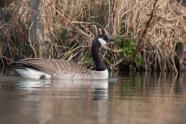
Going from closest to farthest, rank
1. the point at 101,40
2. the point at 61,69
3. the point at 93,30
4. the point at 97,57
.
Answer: the point at 61,69 → the point at 97,57 → the point at 101,40 → the point at 93,30

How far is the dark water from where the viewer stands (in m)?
9.06

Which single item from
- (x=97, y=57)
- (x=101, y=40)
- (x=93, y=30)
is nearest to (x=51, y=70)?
(x=97, y=57)

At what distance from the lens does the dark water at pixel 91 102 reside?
9062 millimetres

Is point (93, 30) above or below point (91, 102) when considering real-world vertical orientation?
above

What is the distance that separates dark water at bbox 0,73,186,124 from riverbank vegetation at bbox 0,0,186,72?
443 cm

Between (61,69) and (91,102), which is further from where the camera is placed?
(61,69)

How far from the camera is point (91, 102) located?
36.5 feet

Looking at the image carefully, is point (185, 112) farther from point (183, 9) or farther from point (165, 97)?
point (183, 9)

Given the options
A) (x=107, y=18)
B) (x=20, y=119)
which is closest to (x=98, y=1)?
(x=107, y=18)

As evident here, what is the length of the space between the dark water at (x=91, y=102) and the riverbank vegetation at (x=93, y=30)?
4.43 metres

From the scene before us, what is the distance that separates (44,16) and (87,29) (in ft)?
4.54

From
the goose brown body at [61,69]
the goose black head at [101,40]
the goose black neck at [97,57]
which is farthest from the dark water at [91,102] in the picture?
the goose black head at [101,40]

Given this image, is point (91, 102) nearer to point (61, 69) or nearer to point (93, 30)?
point (61, 69)

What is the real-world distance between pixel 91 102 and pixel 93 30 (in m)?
10.1
